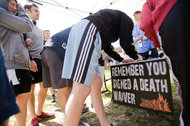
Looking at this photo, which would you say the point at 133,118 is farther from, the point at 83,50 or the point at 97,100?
the point at 83,50

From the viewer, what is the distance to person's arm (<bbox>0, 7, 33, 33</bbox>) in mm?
1024

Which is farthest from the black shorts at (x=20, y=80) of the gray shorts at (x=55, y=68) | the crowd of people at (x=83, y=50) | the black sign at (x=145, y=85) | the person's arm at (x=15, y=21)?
the black sign at (x=145, y=85)

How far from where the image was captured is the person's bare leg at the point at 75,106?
0.79 m

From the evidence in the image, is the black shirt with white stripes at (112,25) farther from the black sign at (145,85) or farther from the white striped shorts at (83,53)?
the black sign at (145,85)

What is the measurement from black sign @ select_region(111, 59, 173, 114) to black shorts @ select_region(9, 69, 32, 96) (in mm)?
1141

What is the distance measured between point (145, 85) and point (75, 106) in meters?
0.89

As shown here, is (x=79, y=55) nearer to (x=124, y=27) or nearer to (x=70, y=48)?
(x=70, y=48)

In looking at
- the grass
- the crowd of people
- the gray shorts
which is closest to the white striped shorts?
the crowd of people

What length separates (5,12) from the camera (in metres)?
1.02

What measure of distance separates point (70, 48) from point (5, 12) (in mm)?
714

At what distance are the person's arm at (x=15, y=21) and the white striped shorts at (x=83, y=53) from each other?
599 millimetres

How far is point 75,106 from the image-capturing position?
80 cm

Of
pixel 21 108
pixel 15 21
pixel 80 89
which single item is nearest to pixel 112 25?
pixel 80 89

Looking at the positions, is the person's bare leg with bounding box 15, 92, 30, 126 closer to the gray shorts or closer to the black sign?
the gray shorts
